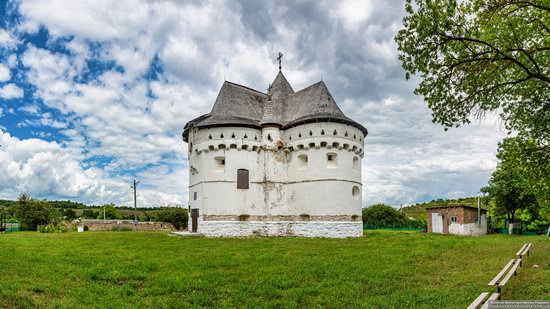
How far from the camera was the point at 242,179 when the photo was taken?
26.8 m

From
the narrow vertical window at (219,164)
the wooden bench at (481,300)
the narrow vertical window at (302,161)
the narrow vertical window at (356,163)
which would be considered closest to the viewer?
the wooden bench at (481,300)

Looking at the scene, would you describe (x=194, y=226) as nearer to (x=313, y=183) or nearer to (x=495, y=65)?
(x=313, y=183)

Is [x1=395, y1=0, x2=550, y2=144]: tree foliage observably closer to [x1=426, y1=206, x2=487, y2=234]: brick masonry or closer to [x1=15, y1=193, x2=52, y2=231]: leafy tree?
[x1=426, y1=206, x2=487, y2=234]: brick masonry

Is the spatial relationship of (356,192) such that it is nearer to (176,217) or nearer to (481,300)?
(481,300)

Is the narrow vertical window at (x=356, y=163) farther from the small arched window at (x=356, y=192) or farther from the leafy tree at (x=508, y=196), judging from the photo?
the leafy tree at (x=508, y=196)

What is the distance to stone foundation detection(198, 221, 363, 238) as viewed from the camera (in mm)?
25766

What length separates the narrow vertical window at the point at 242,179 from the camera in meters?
26.6

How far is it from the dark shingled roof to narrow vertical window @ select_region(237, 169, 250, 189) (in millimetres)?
3255

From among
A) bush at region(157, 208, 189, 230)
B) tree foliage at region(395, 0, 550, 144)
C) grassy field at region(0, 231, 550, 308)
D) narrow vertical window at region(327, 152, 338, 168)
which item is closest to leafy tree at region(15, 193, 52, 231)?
bush at region(157, 208, 189, 230)

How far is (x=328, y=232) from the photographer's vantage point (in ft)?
84.5

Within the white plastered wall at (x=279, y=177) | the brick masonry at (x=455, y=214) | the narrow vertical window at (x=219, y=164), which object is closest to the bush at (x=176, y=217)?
the white plastered wall at (x=279, y=177)

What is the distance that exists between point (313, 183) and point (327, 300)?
17695 mm

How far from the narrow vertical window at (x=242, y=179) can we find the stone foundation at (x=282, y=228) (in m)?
2.42

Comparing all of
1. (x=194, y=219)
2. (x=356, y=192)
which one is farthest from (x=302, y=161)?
(x=194, y=219)
